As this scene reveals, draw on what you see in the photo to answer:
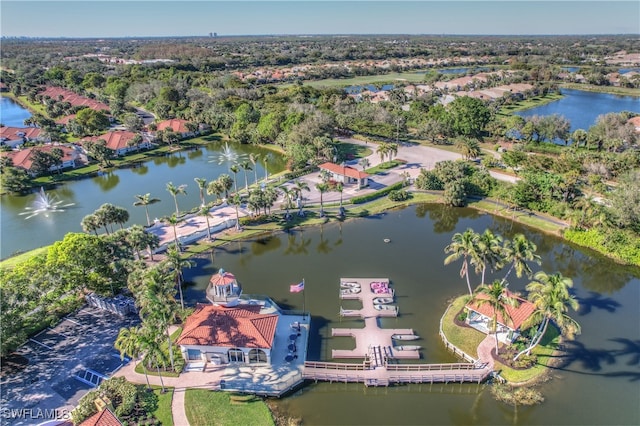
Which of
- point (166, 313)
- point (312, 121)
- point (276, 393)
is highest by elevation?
point (312, 121)

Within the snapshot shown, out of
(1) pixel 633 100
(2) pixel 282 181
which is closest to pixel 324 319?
(2) pixel 282 181

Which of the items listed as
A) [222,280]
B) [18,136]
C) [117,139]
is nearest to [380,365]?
[222,280]

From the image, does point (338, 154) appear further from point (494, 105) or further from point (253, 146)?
point (494, 105)

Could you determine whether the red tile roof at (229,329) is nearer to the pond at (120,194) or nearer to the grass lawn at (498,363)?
the grass lawn at (498,363)

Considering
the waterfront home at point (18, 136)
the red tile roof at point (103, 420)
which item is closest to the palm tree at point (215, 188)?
the red tile roof at point (103, 420)

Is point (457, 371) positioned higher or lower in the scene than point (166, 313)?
lower
